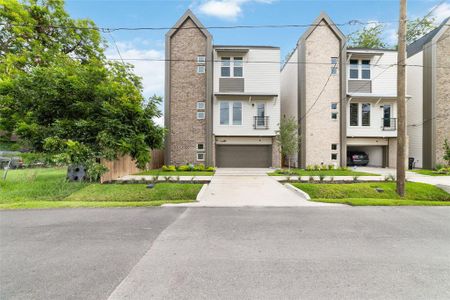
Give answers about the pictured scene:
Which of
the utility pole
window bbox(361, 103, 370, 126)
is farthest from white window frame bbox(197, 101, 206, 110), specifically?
window bbox(361, 103, 370, 126)

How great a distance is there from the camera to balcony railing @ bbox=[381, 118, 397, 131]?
16406 millimetres

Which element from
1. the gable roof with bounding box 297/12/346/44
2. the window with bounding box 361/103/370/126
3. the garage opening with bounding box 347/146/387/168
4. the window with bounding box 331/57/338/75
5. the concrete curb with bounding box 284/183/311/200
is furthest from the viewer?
the garage opening with bounding box 347/146/387/168

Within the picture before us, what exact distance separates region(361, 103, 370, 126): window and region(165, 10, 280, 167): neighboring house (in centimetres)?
690

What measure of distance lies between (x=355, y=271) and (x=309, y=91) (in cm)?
1505

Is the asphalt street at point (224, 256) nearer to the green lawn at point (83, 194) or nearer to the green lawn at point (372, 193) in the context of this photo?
the green lawn at point (83, 194)

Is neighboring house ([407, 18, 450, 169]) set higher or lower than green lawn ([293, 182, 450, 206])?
higher

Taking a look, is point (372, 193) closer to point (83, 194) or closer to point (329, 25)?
point (83, 194)

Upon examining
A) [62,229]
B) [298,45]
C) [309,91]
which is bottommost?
[62,229]

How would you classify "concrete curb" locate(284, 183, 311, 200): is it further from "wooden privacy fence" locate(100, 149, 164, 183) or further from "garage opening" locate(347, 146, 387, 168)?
"garage opening" locate(347, 146, 387, 168)

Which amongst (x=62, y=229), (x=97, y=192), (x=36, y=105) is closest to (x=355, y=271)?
(x=62, y=229)

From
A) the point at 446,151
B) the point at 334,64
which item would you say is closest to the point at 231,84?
the point at 334,64

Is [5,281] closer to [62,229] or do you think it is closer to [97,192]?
[62,229]

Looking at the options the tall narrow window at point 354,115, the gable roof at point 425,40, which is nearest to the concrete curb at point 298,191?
the tall narrow window at point 354,115

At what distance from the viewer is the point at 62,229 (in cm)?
445
